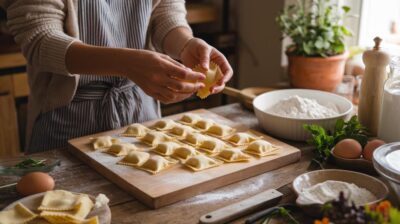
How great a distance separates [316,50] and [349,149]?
731 mm

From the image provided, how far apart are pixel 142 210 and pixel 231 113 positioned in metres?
0.71

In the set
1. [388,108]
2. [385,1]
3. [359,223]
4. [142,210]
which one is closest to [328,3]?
[385,1]

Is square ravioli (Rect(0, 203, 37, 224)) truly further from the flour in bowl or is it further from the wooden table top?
the flour in bowl

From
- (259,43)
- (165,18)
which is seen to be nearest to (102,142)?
(165,18)

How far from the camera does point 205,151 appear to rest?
1443 millimetres

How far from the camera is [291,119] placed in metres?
1.51

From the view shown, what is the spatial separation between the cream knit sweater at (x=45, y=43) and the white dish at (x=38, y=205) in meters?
0.43

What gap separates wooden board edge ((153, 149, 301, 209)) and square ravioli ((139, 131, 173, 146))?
0.88ft

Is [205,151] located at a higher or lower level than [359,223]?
lower

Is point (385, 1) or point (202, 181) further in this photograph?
point (385, 1)

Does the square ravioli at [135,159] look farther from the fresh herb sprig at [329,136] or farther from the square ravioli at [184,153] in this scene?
the fresh herb sprig at [329,136]

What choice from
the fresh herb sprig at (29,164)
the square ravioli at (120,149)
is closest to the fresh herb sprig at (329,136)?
the square ravioli at (120,149)

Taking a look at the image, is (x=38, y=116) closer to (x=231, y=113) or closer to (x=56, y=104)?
(x=56, y=104)

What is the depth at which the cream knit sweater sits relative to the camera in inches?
56.5
